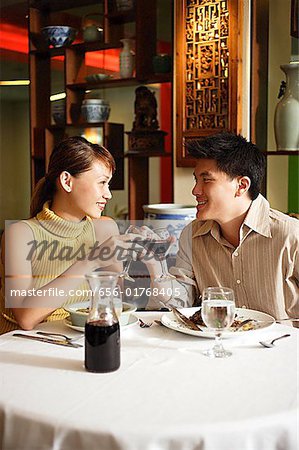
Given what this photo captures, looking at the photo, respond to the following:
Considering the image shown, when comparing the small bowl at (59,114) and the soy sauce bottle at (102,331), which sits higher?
the small bowl at (59,114)

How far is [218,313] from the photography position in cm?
147

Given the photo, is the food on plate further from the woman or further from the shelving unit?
the shelving unit

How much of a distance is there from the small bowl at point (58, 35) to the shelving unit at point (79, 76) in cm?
5

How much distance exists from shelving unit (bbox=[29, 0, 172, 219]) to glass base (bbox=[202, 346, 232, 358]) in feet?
6.99

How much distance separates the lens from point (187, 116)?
336cm

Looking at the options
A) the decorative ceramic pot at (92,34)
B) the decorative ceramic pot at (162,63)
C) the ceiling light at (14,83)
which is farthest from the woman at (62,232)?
the ceiling light at (14,83)

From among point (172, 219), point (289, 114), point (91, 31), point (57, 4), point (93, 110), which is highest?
point (57, 4)

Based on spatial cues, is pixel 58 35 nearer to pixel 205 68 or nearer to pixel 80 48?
pixel 80 48

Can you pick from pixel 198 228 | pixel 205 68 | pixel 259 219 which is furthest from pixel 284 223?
pixel 205 68

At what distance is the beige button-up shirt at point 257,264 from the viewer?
6.97ft

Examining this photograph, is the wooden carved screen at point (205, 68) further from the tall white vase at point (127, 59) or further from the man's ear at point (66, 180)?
the man's ear at point (66, 180)

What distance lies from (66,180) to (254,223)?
0.69 meters

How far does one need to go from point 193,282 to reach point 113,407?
1136mm

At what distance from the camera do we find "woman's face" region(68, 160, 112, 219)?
2.18m
